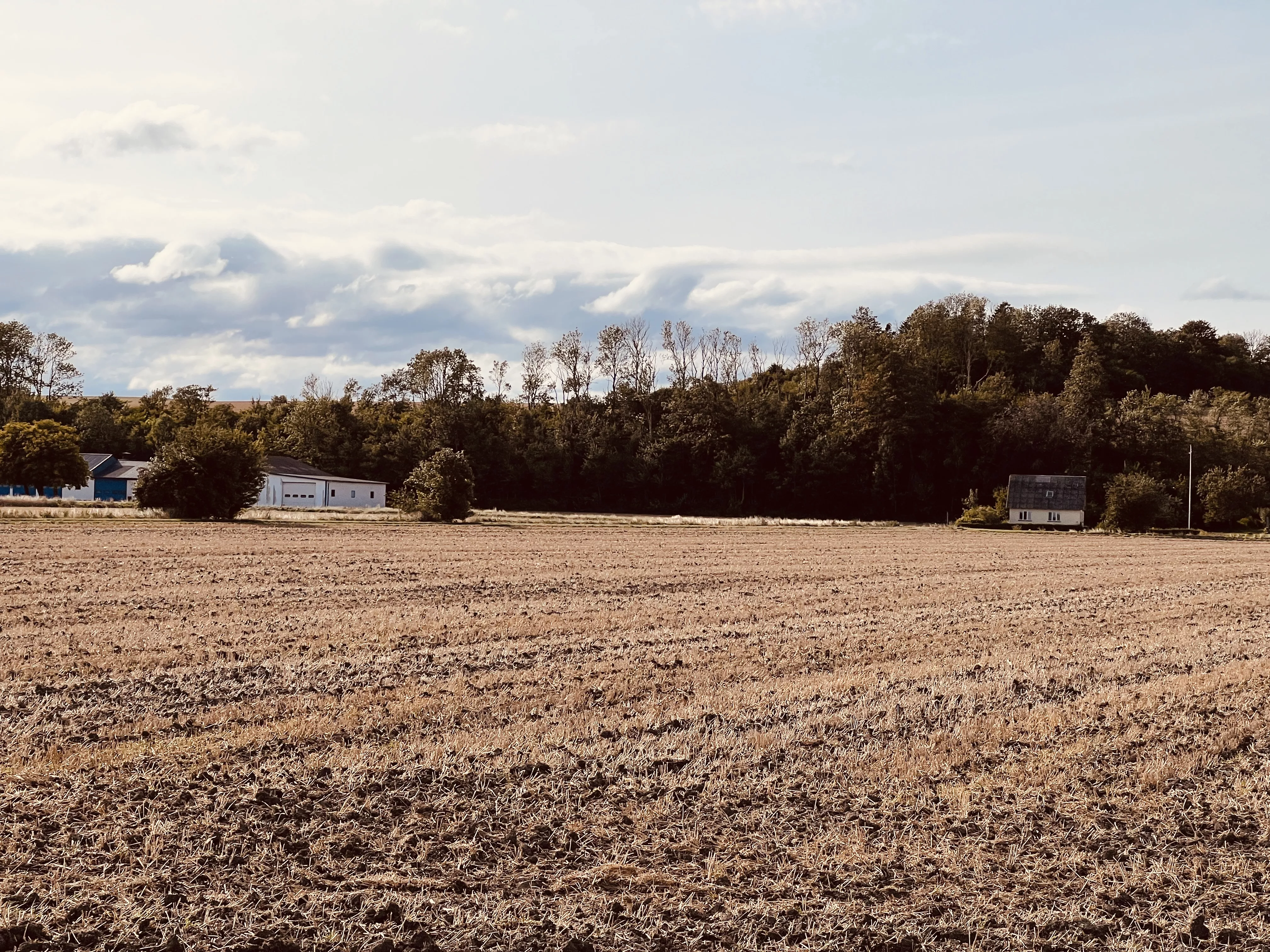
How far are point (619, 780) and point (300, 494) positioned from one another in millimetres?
75400

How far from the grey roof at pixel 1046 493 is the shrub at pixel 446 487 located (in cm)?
4428

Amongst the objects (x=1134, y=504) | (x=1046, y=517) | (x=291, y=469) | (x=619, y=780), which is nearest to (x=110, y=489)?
(x=291, y=469)

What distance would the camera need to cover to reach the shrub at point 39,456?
69375 mm

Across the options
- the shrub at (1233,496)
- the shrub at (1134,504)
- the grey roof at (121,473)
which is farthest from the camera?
the grey roof at (121,473)

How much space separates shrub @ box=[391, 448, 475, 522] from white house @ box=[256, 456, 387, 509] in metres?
18.9

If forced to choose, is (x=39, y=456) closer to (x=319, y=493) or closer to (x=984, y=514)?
(x=319, y=493)

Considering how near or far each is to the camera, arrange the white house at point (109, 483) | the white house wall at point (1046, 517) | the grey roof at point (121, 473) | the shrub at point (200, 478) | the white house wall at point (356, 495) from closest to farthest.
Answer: the shrub at point (200, 478), the white house wall at point (1046, 517), the white house wall at point (356, 495), the white house at point (109, 483), the grey roof at point (121, 473)

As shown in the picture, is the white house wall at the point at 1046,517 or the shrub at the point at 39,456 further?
the white house wall at the point at 1046,517

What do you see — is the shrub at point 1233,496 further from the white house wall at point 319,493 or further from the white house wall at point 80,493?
the white house wall at point 80,493

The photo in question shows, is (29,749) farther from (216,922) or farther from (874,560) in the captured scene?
(874,560)

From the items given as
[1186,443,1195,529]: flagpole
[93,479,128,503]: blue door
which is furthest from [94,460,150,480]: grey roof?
[1186,443,1195,529]: flagpole

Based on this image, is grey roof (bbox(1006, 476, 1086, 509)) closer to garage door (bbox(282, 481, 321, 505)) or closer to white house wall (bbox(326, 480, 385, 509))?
white house wall (bbox(326, 480, 385, 509))

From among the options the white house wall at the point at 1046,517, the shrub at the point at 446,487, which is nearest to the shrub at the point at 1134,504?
the white house wall at the point at 1046,517

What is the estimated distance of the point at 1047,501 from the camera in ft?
254
